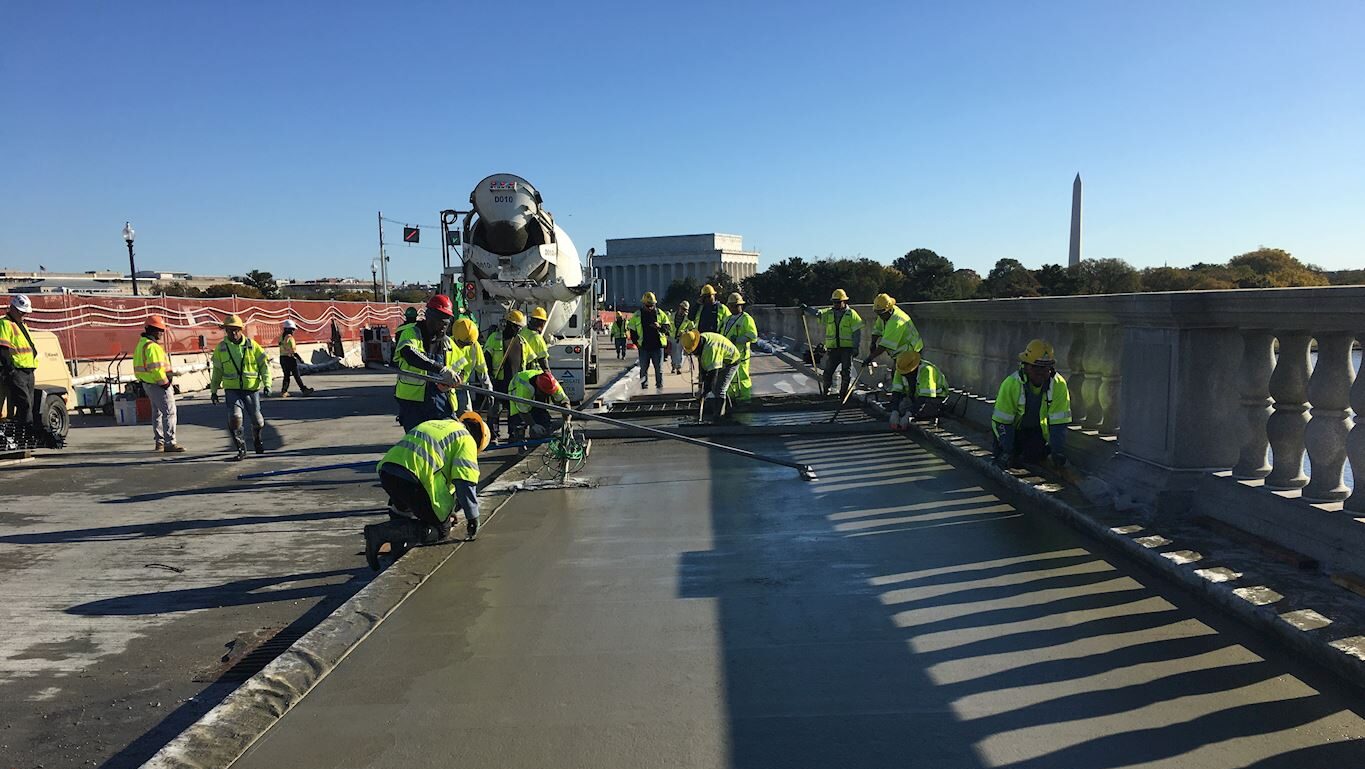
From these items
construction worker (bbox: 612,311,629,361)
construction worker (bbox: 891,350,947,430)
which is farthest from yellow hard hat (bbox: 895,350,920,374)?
construction worker (bbox: 612,311,629,361)

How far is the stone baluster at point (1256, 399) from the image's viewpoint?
4.53 m

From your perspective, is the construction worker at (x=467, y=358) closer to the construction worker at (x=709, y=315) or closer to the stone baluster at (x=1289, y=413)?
the stone baluster at (x=1289, y=413)

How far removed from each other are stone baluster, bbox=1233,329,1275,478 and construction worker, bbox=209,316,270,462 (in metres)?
10.3

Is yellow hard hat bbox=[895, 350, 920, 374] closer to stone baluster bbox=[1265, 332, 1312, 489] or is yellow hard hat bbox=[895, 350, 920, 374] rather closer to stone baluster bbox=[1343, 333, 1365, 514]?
stone baluster bbox=[1265, 332, 1312, 489]

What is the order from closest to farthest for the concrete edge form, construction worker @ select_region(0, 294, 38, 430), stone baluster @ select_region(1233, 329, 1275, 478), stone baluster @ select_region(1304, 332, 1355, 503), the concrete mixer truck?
the concrete edge form → stone baluster @ select_region(1304, 332, 1355, 503) → stone baluster @ select_region(1233, 329, 1275, 478) → construction worker @ select_region(0, 294, 38, 430) → the concrete mixer truck

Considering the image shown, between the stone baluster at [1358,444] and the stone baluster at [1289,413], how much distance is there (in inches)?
18.5

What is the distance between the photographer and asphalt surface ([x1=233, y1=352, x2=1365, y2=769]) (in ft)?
9.82

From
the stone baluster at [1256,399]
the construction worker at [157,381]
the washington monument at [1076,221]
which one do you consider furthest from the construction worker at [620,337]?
the washington monument at [1076,221]

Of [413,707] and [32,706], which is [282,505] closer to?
[32,706]

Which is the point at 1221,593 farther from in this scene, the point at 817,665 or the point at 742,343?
the point at 742,343

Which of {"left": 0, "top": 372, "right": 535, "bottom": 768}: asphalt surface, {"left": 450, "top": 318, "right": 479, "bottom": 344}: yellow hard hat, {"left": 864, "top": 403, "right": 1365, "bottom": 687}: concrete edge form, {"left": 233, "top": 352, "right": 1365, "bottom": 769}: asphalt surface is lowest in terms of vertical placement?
{"left": 0, "top": 372, "right": 535, "bottom": 768}: asphalt surface

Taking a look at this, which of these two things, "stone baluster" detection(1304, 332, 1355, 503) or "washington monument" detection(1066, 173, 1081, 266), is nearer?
"stone baluster" detection(1304, 332, 1355, 503)

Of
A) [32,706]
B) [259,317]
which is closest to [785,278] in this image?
Answer: [259,317]

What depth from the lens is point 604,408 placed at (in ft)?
39.9
